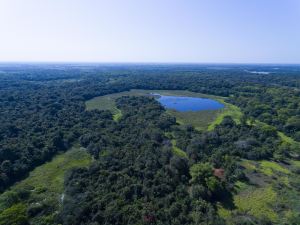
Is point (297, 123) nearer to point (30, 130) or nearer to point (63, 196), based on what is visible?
point (63, 196)

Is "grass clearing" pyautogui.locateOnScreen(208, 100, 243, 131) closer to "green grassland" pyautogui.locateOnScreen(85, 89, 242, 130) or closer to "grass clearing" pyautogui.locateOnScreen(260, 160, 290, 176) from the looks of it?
"green grassland" pyautogui.locateOnScreen(85, 89, 242, 130)

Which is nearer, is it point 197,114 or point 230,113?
point 197,114

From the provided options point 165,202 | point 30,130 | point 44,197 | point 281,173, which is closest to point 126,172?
point 165,202

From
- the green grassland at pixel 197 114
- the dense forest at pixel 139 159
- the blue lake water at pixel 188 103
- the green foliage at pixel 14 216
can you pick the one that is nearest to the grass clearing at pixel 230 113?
the green grassland at pixel 197 114

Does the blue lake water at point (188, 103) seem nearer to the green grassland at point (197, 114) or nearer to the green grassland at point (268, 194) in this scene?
the green grassland at point (197, 114)

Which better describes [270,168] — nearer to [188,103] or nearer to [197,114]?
[197,114]

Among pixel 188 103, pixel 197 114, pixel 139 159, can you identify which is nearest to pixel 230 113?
pixel 197 114
